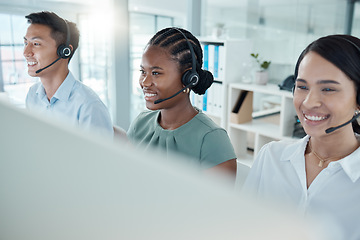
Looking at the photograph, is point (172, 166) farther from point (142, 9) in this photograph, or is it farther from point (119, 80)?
point (142, 9)

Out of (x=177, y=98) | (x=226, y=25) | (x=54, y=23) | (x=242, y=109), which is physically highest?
(x=226, y=25)

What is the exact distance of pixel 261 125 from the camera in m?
3.26

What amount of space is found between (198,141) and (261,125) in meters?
2.19

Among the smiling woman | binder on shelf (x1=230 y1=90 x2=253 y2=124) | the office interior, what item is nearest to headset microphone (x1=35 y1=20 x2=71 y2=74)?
the smiling woman

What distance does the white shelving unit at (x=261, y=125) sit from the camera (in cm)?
291

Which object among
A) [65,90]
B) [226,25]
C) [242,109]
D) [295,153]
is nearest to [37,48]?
[65,90]

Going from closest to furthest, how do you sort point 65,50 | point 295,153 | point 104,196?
point 104,196 < point 295,153 < point 65,50

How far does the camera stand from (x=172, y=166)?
0.17 meters

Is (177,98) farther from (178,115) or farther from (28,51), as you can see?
(28,51)

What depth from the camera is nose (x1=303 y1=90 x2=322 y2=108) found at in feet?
3.08

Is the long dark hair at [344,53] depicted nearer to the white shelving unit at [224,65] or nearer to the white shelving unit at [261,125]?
the white shelving unit at [261,125]

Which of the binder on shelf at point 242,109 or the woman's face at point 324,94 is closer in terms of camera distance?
the woman's face at point 324,94

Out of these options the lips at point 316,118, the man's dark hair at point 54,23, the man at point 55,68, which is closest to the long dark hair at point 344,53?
the lips at point 316,118

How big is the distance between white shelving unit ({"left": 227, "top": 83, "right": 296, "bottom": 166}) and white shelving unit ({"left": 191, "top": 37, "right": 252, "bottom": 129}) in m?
0.07
